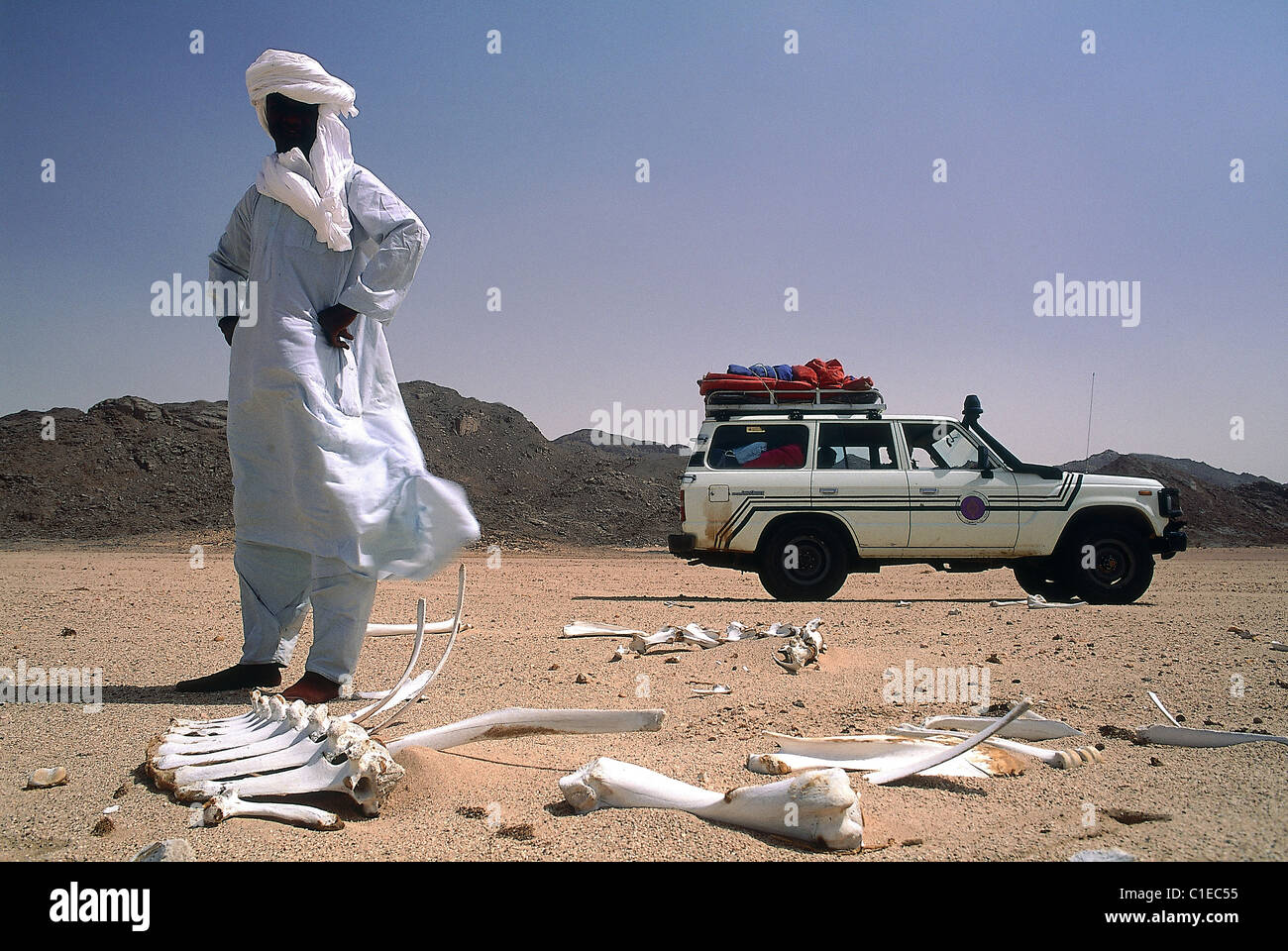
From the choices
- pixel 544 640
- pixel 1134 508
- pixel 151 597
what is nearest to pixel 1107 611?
pixel 1134 508

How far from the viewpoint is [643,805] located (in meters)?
2.18

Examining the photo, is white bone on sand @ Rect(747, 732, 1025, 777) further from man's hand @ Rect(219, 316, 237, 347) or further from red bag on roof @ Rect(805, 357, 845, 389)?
red bag on roof @ Rect(805, 357, 845, 389)

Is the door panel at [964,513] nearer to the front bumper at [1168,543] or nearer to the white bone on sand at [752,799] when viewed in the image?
the front bumper at [1168,543]

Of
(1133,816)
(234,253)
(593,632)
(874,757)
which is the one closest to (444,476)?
(593,632)

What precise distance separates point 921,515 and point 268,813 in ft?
25.1

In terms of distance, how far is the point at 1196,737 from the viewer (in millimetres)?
2896

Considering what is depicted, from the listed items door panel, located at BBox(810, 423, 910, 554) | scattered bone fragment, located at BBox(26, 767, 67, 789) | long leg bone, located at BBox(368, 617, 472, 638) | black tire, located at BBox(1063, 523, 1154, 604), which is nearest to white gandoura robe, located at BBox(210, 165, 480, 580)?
scattered bone fragment, located at BBox(26, 767, 67, 789)

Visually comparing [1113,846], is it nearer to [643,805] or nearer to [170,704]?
[643,805]

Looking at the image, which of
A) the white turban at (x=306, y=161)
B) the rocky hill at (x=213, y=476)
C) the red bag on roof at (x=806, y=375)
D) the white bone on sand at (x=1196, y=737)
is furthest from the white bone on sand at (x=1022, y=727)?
the rocky hill at (x=213, y=476)

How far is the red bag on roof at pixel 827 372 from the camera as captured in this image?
31.0ft

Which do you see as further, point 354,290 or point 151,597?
point 151,597

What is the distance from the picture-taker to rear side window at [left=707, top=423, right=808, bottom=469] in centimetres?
913
